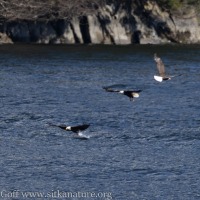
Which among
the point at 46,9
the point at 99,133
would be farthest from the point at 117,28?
the point at 99,133

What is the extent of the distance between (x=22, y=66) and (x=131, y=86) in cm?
822

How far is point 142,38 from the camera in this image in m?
59.3

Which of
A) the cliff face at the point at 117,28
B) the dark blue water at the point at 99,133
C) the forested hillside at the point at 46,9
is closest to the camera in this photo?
the dark blue water at the point at 99,133

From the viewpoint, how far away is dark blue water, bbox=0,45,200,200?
775 inches

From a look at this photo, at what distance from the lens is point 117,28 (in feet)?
197

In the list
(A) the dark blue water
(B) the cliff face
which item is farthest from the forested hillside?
(A) the dark blue water

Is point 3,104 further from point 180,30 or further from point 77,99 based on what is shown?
point 180,30

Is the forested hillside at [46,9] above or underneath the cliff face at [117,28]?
above

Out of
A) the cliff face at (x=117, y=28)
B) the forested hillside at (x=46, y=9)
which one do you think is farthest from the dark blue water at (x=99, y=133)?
the cliff face at (x=117, y=28)

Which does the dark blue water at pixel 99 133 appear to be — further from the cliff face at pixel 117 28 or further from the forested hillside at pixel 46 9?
the cliff face at pixel 117 28

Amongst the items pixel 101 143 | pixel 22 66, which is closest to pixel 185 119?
pixel 101 143

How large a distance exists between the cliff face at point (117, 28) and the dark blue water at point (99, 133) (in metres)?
15.9

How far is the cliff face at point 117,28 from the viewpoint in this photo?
5822 centimetres

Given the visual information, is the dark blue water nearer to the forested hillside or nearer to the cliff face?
the forested hillside
